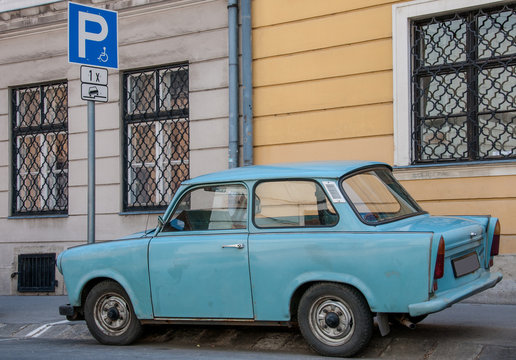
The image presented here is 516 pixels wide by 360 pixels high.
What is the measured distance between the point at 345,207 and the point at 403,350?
4.19ft

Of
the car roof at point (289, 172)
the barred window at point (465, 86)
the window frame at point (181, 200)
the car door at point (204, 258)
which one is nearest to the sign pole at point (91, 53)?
the window frame at point (181, 200)

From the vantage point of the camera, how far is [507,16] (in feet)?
30.7

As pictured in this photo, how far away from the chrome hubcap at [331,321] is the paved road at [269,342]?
234 millimetres

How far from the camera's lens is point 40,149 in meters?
13.5

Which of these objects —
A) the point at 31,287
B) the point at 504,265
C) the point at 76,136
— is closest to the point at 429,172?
the point at 504,265

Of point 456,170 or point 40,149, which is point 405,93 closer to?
point 456,170

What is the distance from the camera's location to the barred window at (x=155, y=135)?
12133mm

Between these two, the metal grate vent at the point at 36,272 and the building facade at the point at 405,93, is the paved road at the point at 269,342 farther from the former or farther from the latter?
the metal grate vent at the point at 36,272

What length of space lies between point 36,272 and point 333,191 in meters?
8.01

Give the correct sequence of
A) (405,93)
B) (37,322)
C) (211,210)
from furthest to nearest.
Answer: (405,93), (37,322), (211,210)

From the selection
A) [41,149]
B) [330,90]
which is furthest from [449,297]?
[41,149]

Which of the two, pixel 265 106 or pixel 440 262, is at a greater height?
pixel 265 106

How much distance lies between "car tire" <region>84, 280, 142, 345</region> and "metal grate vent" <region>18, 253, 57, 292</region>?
558 cm

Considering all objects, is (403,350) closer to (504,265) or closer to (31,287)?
(504,265)
